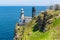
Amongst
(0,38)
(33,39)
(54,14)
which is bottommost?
(0,38)

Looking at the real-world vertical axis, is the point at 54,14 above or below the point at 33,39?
above

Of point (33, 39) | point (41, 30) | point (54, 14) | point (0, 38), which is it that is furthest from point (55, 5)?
point (0, 38)

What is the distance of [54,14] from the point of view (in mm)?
34562

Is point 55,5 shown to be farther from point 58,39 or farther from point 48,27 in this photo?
point 58,39

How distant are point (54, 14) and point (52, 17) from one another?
96 centimetres

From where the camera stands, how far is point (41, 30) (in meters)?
33.2

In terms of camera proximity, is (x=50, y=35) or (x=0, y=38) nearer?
(x=50, y=35)

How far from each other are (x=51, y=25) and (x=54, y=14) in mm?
4042

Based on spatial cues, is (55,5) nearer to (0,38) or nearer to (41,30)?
(41,30)

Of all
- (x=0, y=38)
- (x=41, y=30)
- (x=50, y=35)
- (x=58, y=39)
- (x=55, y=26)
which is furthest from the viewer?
(x=0, y=38)

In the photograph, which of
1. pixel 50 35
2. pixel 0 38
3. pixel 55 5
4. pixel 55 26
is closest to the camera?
pixel 50 35

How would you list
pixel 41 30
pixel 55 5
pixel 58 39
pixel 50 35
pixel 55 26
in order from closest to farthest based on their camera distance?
pixel 58 39, pixel 50 35, pixel 55 26, pixel 41 30, pixel 55 5

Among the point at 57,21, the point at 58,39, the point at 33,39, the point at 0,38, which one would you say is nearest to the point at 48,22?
the point at 57,21

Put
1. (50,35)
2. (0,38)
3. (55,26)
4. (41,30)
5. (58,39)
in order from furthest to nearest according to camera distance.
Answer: (0,38)
(41,30)
(55,26)
(50,35)
(58,39)
